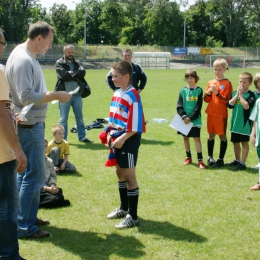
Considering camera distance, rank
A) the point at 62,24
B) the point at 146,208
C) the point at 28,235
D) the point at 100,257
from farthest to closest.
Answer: the point at 62,24
the point at 146,208
the point at 28,235
the point at 100,257

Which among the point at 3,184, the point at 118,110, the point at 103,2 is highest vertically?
the point at 103,2

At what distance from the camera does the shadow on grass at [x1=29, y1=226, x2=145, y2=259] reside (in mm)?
4141

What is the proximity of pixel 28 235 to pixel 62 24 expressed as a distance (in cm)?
7839

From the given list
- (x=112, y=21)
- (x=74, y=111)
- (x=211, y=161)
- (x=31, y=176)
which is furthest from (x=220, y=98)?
(x=112, y=21)

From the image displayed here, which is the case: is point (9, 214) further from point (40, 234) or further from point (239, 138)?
point (239, 138)

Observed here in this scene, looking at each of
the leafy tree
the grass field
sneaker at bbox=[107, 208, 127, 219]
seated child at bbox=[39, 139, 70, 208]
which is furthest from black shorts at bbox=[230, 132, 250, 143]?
the leafy tree

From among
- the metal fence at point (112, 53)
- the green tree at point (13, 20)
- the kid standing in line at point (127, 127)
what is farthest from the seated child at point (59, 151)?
the green tree at point (13, 20)

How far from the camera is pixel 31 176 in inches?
173

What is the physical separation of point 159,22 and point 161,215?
248 ft

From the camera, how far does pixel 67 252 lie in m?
4.18

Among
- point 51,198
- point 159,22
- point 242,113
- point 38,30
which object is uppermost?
point 159,22

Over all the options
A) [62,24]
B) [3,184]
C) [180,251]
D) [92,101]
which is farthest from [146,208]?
[62,24]

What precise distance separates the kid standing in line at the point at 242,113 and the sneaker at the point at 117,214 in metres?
2.98

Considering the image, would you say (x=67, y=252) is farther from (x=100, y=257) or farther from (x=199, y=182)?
(x=199, y=182)
